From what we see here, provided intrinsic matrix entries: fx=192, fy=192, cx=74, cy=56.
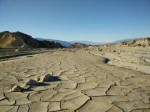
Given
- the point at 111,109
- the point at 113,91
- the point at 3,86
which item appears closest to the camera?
the point at 111,109

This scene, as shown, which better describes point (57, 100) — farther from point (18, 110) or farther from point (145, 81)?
point (145, 81)

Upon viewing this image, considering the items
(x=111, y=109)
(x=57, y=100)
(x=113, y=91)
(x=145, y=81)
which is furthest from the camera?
(x=145, y=81)

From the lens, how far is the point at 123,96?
9.94ft

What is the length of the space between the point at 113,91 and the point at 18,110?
5.27 feet

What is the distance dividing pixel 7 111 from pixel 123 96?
1.73 metres

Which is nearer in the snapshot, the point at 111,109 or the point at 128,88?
the point at 111,109

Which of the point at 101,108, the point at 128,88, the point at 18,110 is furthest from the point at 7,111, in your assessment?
the point at 128,88

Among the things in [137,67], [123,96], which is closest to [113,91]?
[123,96]

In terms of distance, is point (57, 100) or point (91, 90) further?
point (91, 90)

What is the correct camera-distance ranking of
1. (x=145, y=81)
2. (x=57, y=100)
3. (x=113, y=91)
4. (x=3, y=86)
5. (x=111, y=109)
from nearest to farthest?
(x=111, y=109), (x=57, y=100), (x=113, y=91), (x=3, y=86), (x=145, y=81)

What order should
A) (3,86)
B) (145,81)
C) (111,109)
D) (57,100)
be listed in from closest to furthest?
(111,109) < (57,100) < (3,86) < (145,81)

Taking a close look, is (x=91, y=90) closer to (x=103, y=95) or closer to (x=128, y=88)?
(x=103, y=95)

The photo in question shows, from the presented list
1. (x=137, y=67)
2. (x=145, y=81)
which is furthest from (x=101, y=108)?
(x=137, y=67)

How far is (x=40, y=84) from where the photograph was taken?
3.86 meters
